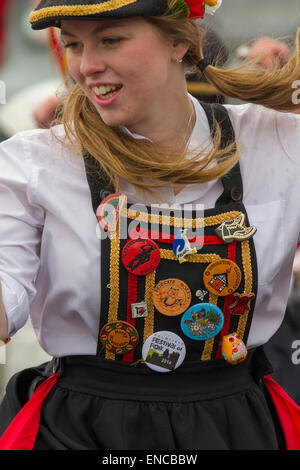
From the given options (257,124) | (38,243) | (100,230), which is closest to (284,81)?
(257,124)

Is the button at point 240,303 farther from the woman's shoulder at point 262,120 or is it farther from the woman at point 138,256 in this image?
the woman's shoulder at point 262,120

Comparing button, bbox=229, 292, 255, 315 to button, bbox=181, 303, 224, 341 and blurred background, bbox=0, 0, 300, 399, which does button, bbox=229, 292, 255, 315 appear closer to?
button, bbox=181, 303, 224, 341

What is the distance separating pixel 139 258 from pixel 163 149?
29cm

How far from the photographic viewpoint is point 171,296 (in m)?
1.73

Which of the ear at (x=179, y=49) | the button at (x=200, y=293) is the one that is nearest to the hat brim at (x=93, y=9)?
the ear at (x=179, y=49)

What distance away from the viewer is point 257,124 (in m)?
1.95

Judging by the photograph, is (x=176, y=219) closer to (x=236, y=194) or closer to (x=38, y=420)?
(x=236, y=194)

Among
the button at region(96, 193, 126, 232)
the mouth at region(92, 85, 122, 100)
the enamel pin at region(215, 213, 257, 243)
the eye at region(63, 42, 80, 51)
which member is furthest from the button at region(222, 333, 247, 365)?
the eye at region(63, 42, 80, 51)

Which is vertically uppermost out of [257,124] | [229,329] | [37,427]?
[257,124]

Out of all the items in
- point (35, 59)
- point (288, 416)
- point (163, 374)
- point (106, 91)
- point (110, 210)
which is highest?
point (35, 59)

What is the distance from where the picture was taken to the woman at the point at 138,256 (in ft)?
5.52

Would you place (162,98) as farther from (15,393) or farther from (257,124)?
(15,393)

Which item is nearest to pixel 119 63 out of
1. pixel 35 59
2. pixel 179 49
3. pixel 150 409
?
pixel 179 49

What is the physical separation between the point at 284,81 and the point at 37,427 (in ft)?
A: 3.23
